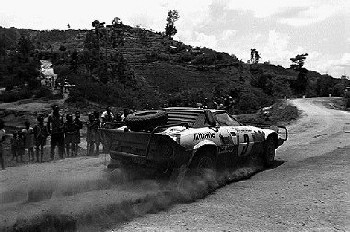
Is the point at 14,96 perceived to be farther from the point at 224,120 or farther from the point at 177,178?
the point at 177,178

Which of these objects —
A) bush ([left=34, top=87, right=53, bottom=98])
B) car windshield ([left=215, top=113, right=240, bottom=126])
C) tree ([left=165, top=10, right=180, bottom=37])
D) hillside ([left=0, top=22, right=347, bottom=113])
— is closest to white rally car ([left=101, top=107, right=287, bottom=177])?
car windshield ([left=215, top=113, right=240, bottom=126])

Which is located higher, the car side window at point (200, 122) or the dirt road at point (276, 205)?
the car side window at point (200, 122)

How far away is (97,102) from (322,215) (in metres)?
22.2

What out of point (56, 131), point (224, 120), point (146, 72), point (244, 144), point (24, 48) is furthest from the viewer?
point (146, 72)

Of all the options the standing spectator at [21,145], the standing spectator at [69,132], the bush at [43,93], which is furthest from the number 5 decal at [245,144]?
the bush at [43,93]

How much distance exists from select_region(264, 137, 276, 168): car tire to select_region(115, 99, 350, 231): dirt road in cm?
28

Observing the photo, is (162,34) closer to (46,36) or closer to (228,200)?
(46,36)

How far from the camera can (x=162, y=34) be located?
8181 centimetres

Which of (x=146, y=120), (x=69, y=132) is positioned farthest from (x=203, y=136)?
(x=69, y=132)

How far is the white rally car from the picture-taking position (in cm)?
657

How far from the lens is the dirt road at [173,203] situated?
5.09m

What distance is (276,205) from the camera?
607 centimetres

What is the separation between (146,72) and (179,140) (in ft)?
163

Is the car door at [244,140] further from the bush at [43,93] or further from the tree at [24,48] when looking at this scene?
the tree at [24,48]
